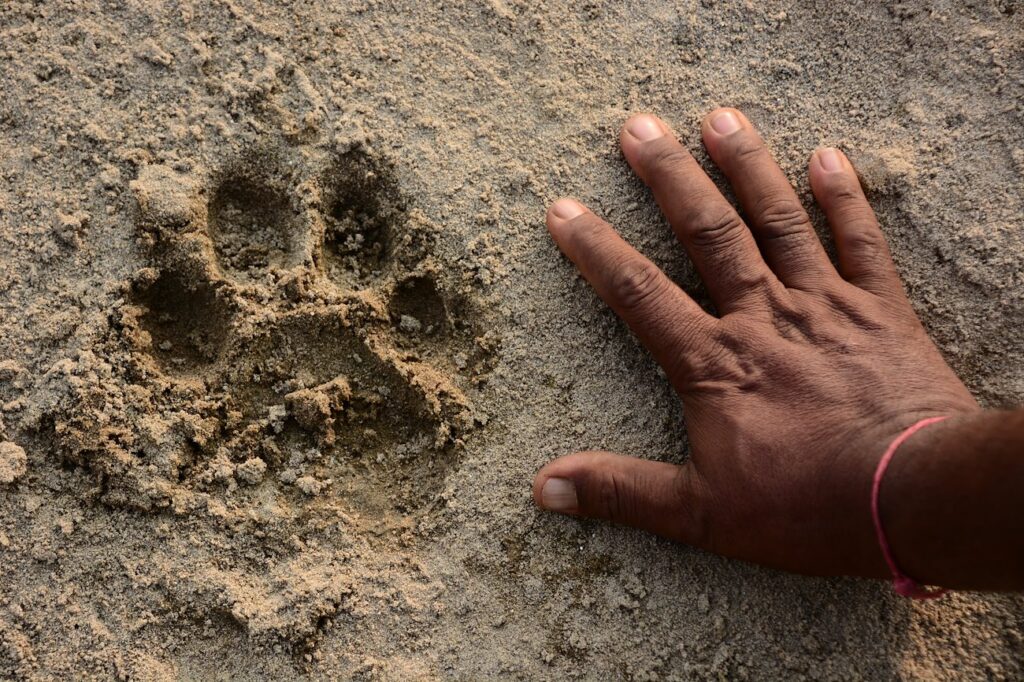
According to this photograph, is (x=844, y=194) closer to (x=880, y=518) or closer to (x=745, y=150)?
(x=745, y=150)

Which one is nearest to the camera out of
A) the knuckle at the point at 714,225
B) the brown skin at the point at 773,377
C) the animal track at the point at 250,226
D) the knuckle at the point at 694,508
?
the brown skin at the point at 773,377

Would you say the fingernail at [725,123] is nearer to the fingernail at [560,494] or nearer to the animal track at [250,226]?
the fingernail at [560,494]

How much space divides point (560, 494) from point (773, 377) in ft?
1.56

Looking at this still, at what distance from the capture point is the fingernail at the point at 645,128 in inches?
63.3

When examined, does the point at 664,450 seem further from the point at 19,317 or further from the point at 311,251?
the point at 19,317

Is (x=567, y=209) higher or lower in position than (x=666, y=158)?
lower

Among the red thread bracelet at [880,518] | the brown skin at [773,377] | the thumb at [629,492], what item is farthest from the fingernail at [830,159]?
the thumb at [629,492]

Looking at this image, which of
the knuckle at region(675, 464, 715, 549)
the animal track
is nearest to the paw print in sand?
the animal track

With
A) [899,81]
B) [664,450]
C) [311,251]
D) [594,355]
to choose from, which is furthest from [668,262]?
[311,251]

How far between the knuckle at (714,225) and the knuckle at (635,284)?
0.41ft

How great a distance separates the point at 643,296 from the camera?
1.51 m

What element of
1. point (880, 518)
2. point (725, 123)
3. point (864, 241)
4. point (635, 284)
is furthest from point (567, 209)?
point (880, 518)

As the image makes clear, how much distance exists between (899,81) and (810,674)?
1.29 m

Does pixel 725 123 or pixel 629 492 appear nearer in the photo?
pixel 629 492
